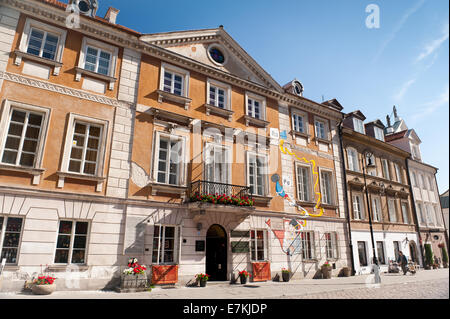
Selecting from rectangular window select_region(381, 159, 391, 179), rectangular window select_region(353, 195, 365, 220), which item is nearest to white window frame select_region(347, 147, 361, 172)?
rectangular window select_region(353, 195, 365, 220)

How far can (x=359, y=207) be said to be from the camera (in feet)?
70.6

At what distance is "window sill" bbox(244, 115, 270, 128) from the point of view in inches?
673

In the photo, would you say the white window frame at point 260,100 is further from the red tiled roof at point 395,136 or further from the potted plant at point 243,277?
the red tiled roof at point 395,136

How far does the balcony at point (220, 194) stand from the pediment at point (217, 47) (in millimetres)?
7145

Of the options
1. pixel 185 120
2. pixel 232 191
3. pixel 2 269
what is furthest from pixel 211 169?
pixel 2 269

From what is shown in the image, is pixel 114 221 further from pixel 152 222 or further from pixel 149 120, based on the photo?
pixel 149 120

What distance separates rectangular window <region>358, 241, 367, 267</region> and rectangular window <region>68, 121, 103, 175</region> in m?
17.8

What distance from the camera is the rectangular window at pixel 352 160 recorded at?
2207 centimetres

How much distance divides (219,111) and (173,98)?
110 inches

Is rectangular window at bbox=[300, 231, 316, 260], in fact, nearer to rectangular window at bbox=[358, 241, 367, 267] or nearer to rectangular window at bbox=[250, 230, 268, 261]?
rectangular window at bbox=[250, 230, 268, 261]

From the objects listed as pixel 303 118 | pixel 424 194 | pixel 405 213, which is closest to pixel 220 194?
pixel 303 118

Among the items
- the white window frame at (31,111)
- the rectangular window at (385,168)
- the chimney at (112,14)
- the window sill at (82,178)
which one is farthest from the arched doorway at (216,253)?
the rectangular window at (385,168)

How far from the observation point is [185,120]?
1473 centimetres
